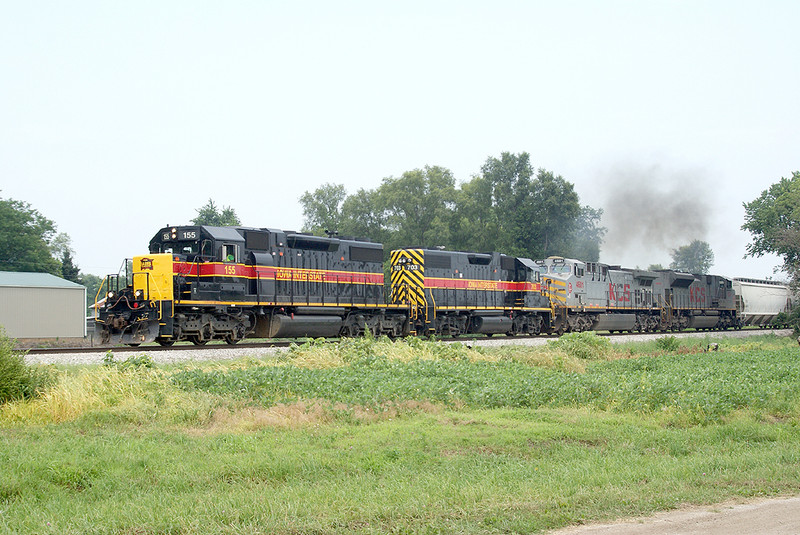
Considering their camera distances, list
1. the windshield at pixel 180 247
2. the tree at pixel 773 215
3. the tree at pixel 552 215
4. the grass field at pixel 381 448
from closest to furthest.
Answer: the grass field at pixel 381 448, the windshield at pixel 180 247, the tree at pixel 773 215, the tree at pixel 552 215

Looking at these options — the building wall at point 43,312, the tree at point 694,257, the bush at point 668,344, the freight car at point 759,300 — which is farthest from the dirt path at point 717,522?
the tree at point 694,257

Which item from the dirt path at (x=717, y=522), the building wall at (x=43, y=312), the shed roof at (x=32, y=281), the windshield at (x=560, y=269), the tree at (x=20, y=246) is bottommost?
the dirt path at (x=717, y=522)

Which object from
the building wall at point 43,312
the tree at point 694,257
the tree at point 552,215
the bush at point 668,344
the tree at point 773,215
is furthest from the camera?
the tree at point 694,257

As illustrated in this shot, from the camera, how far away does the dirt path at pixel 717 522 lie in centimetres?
570

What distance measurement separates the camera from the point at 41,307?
122 ft

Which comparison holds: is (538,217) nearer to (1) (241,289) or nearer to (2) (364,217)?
(2) (364,217)

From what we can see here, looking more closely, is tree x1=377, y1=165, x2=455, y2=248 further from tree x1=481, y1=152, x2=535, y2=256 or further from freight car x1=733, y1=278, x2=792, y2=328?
freight car x1=733, y1=278, x2=792, y2=328

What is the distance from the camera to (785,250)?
44500mm

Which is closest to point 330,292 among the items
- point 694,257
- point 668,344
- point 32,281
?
point 668,344

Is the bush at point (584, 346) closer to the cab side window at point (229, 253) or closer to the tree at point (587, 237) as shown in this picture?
the cab side window at point (229, 253)

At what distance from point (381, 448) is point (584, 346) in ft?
44.6

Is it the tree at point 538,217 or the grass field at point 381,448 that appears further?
the tree at point 538,217

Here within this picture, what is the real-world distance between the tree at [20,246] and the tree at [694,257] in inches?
4307

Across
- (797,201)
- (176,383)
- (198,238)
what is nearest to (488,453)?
(176,383)
